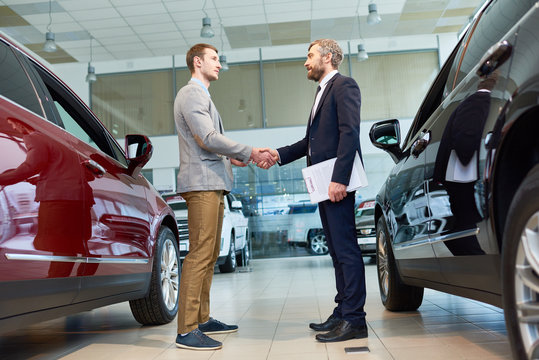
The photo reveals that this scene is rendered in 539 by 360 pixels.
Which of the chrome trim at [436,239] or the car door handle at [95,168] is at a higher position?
the car door handle at [95,168]

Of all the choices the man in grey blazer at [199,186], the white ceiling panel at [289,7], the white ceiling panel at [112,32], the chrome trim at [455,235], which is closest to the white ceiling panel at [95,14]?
the white ceiling panel at [112,32]

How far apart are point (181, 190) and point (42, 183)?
0.98 meters

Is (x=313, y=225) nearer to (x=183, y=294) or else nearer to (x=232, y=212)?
(x=232, y=212)

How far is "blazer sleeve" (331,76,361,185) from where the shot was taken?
108 inches

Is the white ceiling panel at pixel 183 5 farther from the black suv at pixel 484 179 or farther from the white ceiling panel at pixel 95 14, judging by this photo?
the black suv at pixel 484 179

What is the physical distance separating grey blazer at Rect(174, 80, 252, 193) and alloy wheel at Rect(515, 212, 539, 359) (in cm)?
176

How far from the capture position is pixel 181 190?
2.84 m

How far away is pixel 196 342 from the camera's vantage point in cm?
268

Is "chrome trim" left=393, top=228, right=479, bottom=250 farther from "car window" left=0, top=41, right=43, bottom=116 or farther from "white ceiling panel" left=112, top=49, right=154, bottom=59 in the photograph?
"white ceiling panel" left=112, top=49, right=154, bottom=59

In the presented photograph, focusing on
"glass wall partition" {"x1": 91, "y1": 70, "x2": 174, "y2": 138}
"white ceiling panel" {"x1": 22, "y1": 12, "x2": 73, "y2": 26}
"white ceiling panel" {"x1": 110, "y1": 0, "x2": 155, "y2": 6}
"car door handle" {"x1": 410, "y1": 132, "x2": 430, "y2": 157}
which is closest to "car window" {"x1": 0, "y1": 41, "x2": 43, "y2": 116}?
"car door handle" {"x1": 410, "y1": 132, "x2": 430, "y2": 157}

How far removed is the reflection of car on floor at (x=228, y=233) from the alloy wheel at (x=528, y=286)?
6403mm

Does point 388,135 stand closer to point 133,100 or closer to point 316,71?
point 316,71

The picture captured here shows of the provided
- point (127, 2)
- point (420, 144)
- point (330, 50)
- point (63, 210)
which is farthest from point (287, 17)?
point (63, 210)

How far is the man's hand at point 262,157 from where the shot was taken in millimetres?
2965
